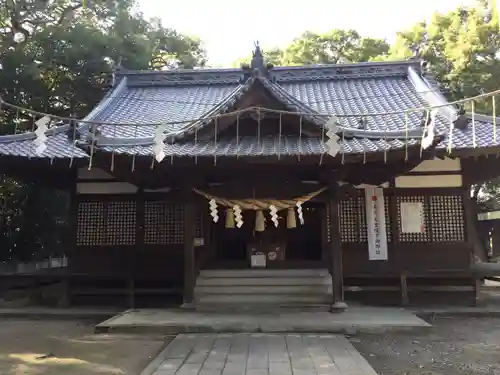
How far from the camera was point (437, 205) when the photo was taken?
447 inches

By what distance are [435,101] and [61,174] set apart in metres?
10.7

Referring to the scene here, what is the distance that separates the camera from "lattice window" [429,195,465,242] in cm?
1127

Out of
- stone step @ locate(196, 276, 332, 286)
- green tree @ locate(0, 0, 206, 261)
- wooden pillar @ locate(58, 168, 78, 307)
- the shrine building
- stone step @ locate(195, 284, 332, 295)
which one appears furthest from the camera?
green tree @ locate(0, 0, 206, 261)

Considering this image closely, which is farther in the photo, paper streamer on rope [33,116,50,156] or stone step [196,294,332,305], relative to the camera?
stone step [196,294,332,305]

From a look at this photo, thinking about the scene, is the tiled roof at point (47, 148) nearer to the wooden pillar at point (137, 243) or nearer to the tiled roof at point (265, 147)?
the tiled roof at point (265, 147)

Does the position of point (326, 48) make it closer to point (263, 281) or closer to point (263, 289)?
point (263, 281)

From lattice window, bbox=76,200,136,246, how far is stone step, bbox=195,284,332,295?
103 inches

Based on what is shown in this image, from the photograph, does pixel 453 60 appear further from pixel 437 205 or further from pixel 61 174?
pixel 61 174

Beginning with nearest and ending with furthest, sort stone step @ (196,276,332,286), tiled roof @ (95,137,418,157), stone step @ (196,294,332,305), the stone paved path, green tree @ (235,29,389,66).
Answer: the stone paved path → tiled roof @ (95,137,418,157) → stone step @ (196,294,332,305) → stone step @ (196,276,332,286) → green tree @ (235,29,389,66)

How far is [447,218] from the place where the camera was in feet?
37.1

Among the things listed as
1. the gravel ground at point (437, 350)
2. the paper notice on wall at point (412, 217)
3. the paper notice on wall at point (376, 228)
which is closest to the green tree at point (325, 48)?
the paper notice on wall at point (412, 217)

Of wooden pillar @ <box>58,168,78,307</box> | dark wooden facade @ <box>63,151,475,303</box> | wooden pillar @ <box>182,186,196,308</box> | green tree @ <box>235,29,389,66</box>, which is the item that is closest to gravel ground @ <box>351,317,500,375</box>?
dark wooden facade @ <box>63,151,475,303</box>

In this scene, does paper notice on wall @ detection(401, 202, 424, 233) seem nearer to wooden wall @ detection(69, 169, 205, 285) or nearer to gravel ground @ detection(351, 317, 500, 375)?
gravel ground @ detection(351, 317, 500, 375)

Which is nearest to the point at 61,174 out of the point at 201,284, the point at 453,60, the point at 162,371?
the point at 201,284
